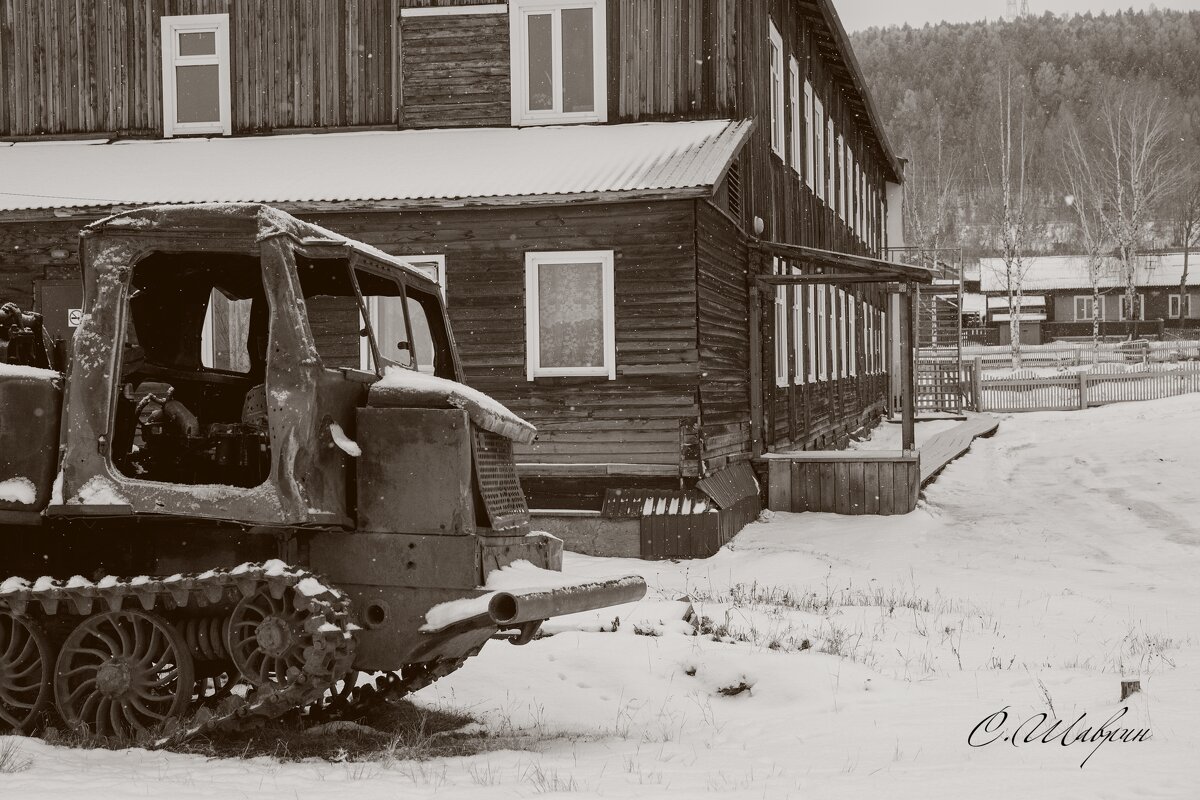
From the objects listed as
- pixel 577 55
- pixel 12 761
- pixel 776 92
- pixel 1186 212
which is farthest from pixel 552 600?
pixel 1186 212

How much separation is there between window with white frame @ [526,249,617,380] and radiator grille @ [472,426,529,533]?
310 inches

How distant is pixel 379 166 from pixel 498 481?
30.4ft

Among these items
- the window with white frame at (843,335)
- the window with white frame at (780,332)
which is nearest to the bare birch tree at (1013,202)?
the window with white frame at (843,335)

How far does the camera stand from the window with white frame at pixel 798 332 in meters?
20.7

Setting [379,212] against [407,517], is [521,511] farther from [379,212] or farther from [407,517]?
[379,212]

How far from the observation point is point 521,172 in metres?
14.7

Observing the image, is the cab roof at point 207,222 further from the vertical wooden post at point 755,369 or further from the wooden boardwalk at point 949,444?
the wooden boardwalk at point 949,444

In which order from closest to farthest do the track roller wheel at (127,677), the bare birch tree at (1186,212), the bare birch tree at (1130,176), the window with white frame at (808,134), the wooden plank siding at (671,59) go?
the track roller wheel at (127,677)
the wooden plank siding at (671,59)
the window with white frame at (808,134)
the bare birch tree at (1130,176)
the bare birch tree at (1186,212)

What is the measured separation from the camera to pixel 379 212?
50.0 feet

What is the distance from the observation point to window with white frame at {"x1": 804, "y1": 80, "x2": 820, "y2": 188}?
73.7 ft

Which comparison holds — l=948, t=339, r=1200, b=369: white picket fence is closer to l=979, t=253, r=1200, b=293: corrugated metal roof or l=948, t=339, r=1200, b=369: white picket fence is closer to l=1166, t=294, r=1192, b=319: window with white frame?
l=979, t=253, r=1200, b=293: corrugated metal roof

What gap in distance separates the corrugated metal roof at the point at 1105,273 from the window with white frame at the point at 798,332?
184ft

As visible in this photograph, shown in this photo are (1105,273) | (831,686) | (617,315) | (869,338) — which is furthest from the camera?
(1105,273)

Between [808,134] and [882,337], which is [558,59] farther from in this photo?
[882,337]
